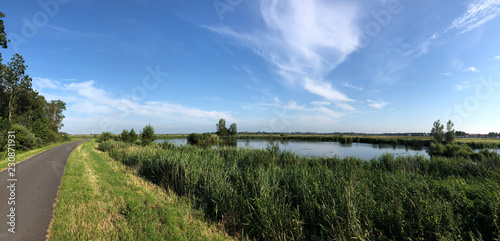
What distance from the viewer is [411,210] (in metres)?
4.47

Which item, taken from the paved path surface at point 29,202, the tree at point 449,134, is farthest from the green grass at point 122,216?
the tree at point 449,134

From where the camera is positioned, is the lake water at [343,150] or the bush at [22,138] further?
the lake water at [343,150]

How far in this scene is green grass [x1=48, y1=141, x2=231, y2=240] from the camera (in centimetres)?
473

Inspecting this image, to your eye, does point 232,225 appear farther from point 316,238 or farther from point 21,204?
point 21,204

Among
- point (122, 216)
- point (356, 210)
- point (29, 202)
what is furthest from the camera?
point (29, 202)

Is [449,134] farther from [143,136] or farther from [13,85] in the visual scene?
[13,85]

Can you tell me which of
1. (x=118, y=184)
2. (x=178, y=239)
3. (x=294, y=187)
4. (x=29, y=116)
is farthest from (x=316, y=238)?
(x=29, y=116)

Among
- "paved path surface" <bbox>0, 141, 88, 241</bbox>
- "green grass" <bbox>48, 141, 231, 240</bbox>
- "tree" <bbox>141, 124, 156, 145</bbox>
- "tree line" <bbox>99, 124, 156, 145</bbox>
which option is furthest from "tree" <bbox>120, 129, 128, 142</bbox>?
"green grass" <bbox>48, 141, 231, 240</bbox>

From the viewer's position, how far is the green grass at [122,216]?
4.73 metres

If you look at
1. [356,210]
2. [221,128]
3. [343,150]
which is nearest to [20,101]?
[356,210]

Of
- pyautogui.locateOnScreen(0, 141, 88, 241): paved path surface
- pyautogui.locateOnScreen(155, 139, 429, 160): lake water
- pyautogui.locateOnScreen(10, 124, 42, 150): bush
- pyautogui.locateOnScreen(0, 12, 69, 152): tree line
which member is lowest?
pyautogui.locateOnScreen(155, 139, 429, 160): lake water

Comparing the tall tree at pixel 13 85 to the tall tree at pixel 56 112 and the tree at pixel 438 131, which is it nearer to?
the tall tree at pixel 56 112

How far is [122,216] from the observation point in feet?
19.1

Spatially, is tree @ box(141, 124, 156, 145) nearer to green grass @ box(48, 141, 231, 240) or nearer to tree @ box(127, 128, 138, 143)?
tree @ box(127, 128, 138, 143)
